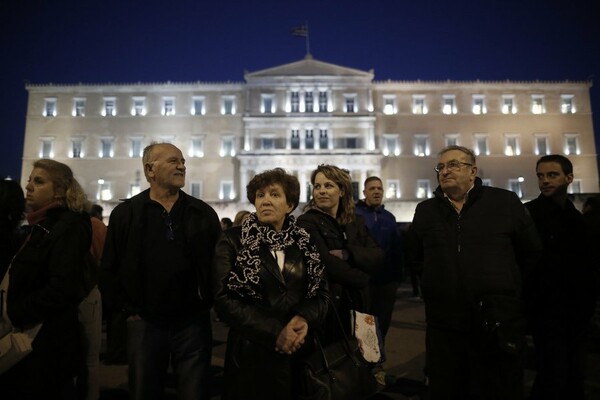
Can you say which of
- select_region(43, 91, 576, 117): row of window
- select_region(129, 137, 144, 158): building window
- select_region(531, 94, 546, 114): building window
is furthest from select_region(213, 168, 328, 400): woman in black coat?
select_region(531, 94, 546, 114): building window

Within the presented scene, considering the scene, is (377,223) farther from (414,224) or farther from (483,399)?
(483,399)

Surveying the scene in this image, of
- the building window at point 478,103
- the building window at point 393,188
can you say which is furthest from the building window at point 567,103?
the building window at point 393,188

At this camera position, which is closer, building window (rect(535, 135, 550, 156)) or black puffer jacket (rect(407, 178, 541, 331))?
black puffer jacket (rect(407, 178, 541, 331))

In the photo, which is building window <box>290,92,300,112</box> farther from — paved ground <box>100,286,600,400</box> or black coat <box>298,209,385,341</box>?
black coat <box>298,209,385,341</box>

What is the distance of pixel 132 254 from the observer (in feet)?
9.30

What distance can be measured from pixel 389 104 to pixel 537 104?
43.1 feet

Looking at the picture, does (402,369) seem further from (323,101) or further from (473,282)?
(323,101)

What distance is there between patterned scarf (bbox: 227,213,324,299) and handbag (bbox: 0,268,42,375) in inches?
52.2

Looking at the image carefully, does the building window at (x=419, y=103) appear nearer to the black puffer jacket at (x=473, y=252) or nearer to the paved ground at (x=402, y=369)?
the paved ground at (x=402, y=369)

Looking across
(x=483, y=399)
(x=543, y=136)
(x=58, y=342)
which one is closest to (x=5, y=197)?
(x=58, y=342)

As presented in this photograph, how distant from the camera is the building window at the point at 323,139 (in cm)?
3388

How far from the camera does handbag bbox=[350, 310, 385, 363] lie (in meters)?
2.66

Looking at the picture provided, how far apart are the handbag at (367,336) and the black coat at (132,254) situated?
3.40ft

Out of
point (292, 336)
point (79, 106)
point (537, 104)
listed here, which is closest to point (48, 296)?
point (292, 336)
